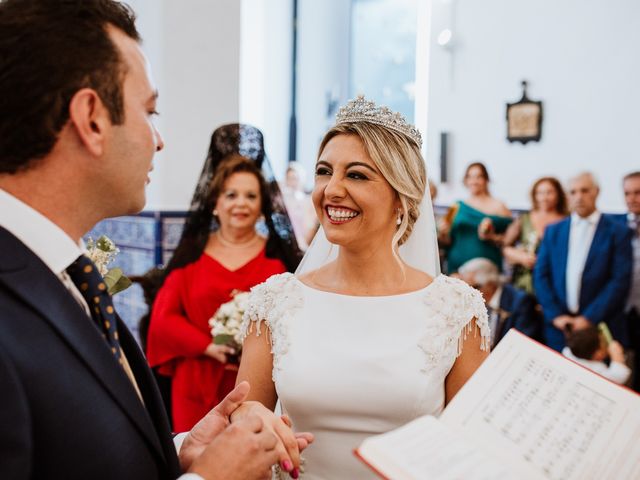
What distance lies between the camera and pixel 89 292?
116 centimetres

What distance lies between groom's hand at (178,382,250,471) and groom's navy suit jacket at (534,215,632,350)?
4022 millimetres

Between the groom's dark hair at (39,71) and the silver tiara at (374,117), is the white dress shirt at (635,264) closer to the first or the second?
the silver tiara at (374,117)

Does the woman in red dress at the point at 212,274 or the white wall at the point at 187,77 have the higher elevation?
the white wall at the point at 187,77

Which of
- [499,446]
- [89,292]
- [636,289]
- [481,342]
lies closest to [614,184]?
[636,289]

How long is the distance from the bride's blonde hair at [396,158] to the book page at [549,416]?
80cm

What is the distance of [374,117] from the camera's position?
2.18 m

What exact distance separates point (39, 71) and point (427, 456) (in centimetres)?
96

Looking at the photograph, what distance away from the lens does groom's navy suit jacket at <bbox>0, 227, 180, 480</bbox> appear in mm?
903

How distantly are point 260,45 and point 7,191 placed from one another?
9.80 m

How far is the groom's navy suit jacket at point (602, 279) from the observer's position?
4.81m

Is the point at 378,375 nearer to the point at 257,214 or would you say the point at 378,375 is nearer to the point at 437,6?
the point at 257,214

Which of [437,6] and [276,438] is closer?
[276,438]

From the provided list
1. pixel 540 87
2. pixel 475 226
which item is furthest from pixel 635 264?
pixel 540 87

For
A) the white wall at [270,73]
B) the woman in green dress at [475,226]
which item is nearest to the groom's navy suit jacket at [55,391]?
the woman in green dress at [475,226]
